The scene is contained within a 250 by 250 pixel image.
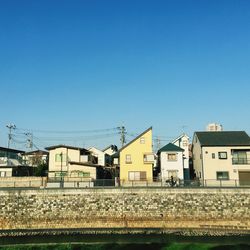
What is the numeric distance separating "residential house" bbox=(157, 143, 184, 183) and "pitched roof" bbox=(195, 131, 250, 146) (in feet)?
14.0

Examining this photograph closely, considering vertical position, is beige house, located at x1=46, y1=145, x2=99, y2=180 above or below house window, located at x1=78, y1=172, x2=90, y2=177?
above

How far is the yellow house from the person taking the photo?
147 feet

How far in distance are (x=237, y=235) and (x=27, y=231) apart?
66.6ft

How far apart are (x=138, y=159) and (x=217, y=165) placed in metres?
11.4

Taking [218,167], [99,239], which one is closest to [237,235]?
[99,239]

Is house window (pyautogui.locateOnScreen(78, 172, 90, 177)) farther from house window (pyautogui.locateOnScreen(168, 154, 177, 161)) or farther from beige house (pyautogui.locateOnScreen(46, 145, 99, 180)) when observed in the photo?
house window (pyautogui.locateOnScreen(168, 154, 177, 161))

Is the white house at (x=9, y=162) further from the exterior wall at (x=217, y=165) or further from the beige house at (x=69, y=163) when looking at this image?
the exterior wall at (x=217, y=165)

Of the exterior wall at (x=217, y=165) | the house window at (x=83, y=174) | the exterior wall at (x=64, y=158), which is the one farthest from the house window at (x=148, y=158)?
the exterior wall at (x=64, y=158)

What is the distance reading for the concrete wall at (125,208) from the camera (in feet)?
103

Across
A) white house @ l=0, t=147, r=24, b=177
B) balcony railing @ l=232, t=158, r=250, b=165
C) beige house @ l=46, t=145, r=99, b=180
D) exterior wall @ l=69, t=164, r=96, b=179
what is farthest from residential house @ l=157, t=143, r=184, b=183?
white house @ l=0, t=147, r=24, b=177

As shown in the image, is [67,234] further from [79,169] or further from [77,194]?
[79,169]

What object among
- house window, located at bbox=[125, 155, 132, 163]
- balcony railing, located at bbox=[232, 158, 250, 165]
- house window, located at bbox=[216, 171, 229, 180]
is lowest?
house window, located at bbox=[216, 171, 229, 180]

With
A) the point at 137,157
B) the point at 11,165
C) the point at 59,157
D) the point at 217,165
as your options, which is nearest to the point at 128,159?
the point at 137,157

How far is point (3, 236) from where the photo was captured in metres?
28.7
